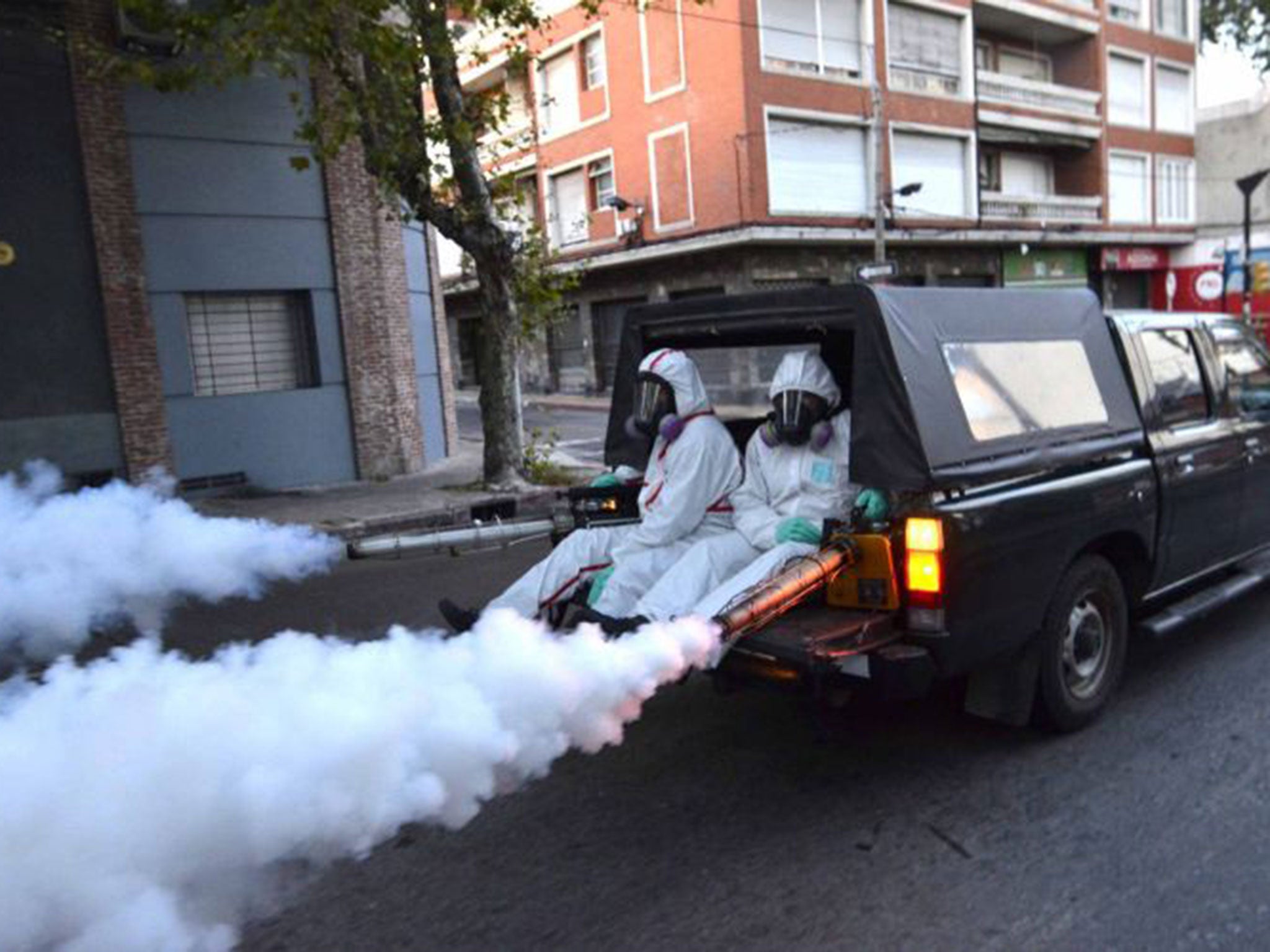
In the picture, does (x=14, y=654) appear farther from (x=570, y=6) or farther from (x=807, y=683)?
(x=570, y=6)

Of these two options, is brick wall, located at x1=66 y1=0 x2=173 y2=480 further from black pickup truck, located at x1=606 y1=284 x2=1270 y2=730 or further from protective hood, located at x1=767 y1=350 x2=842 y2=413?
protective hood, located at x1=767 y1=350 x2=842 y2=413

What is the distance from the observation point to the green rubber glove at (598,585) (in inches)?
168

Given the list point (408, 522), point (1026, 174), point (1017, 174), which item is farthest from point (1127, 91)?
point (408, 522)

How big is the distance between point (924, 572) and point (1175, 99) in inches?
1465

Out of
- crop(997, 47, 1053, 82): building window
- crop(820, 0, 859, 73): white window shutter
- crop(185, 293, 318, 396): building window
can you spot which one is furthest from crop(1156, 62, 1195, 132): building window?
crop(185, 293, 318, 396): building window

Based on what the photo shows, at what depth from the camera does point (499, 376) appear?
39.9 ft

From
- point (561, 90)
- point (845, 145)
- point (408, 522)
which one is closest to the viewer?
point (408, 522)

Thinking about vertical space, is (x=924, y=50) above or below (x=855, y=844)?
above

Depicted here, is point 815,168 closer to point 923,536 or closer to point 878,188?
point 878,188

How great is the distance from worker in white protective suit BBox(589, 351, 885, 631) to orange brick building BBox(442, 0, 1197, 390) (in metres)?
17.5

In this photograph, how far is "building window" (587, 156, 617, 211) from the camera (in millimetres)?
27359

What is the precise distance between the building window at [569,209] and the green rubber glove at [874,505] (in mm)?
25797

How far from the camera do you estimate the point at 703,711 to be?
466cm

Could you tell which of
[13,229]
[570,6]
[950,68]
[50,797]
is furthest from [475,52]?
[950,68]
